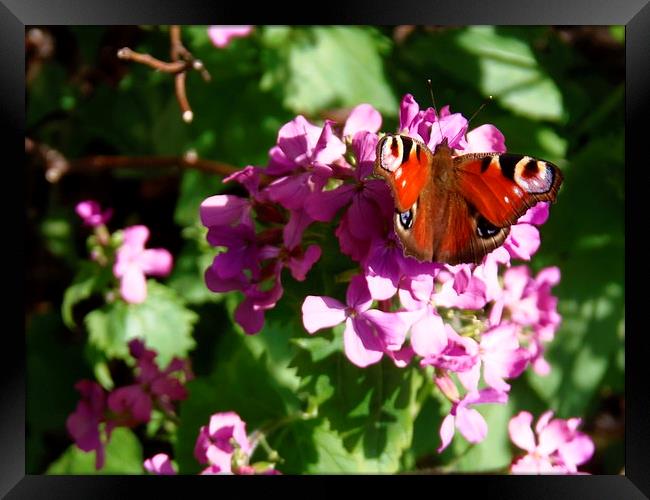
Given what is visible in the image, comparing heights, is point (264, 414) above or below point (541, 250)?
below

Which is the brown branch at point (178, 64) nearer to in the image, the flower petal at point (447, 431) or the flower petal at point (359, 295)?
the flower petal at point (359, 295)

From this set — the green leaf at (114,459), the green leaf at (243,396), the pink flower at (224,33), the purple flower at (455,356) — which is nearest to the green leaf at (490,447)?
the green leaf at (243,396)

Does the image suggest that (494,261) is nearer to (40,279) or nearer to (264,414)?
(264,414)

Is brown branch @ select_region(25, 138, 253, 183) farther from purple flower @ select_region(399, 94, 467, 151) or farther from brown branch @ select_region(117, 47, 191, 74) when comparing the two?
purple flower @ select_region(399, 94, 467, 151)

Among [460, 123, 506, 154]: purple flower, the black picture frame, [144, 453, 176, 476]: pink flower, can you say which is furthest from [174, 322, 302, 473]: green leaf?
[460, 123, 506, 154]: purple flower

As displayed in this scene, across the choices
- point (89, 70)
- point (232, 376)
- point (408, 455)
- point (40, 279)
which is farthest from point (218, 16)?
point (40, 279)

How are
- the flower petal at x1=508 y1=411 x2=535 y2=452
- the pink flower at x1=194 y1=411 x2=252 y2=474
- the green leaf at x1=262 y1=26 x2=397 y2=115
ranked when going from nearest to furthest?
the pink flower at x1=194 y1=411 x2=252 y2=474 < the flower petal at x1=508 y1=411 x2=535 y2=452 < the green leaf at x1=262 y1=26 x2=397 y2=115

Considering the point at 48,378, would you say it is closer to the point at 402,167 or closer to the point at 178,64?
the point at 178,64
